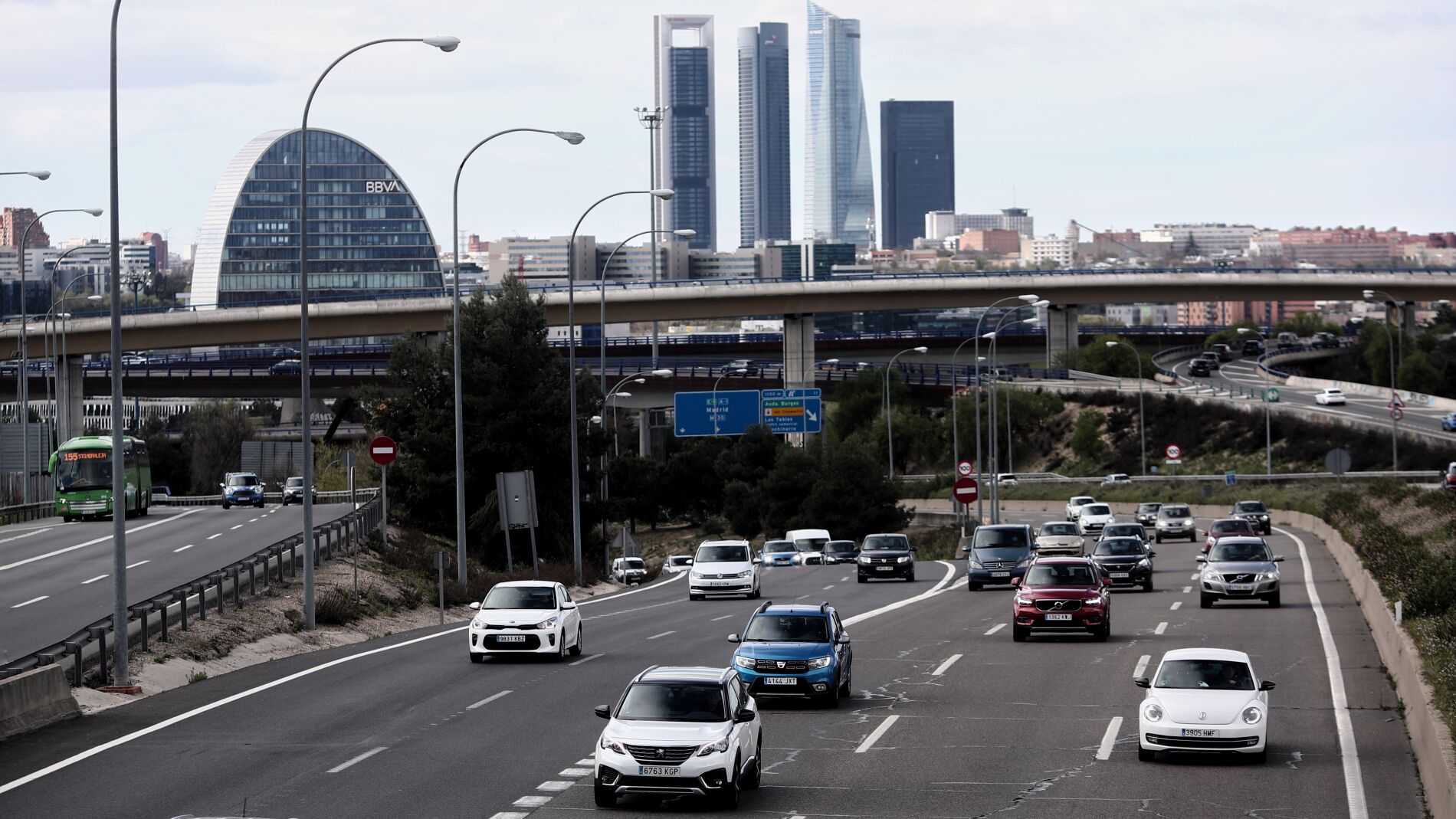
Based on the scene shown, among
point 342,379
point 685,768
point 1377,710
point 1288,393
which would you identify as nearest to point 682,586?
point 1377,710

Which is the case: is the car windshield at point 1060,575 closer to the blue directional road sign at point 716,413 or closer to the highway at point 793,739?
the highway at point 793,739

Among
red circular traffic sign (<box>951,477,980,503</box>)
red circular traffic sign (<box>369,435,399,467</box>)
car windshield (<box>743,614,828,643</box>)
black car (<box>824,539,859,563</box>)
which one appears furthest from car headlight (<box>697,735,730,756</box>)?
black car (<box>824,539,859,563</box>)

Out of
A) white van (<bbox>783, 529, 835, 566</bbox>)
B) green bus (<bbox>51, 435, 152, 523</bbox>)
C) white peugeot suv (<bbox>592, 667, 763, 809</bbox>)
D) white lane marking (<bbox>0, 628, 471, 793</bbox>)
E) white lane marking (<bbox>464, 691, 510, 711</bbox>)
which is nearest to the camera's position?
white peugeot suv (<bbox>592, 667, 763, 809</bbox>)

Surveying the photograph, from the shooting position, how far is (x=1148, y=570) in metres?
44.3

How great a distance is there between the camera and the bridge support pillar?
142 metres

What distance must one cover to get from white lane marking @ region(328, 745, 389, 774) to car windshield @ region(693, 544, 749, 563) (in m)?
27.8

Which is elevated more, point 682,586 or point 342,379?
point 342,379

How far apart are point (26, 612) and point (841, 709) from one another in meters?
17.9

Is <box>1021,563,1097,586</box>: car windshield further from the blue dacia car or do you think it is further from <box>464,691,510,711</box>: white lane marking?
<box>464,691,510,711</box>: white lane marking

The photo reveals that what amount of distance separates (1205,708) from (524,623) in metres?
13.4

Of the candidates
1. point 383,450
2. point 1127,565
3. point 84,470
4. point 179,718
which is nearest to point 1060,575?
point 1127,565

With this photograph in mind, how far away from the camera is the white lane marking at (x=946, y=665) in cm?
2689

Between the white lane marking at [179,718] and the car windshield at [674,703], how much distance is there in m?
6.25

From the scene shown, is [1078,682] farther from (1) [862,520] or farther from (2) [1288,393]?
(2) [1288,393]
